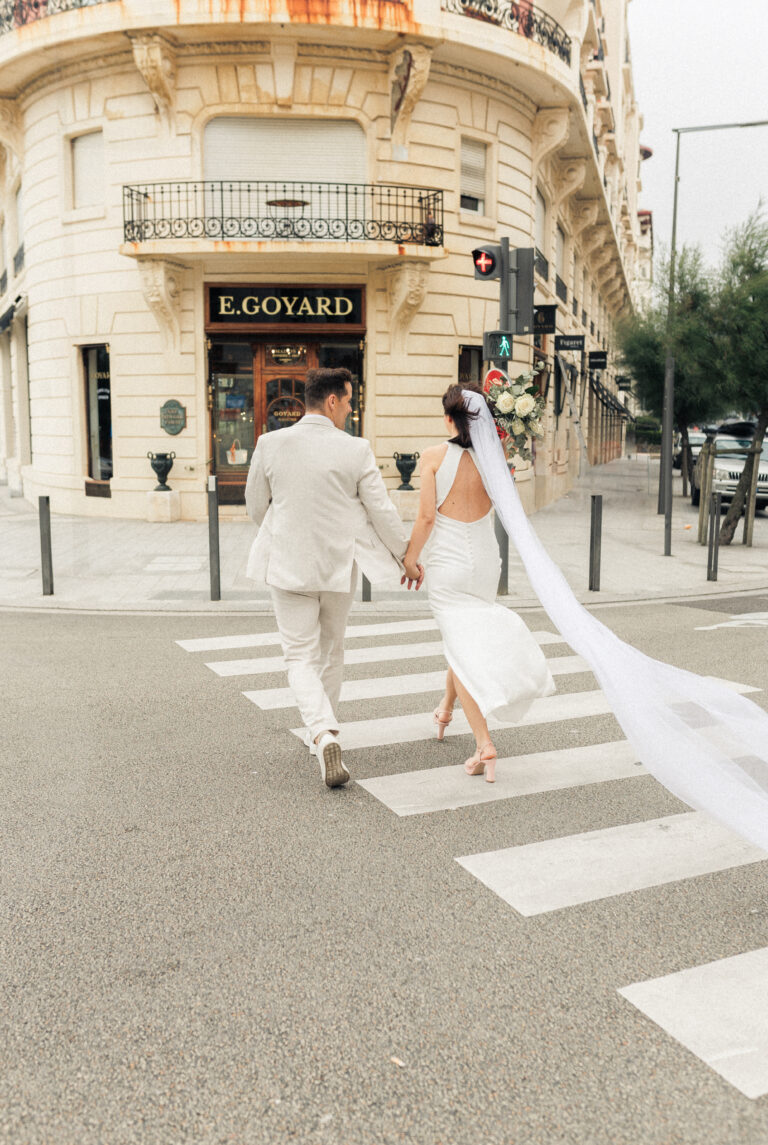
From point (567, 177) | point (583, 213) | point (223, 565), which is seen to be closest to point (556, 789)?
point (223, 565)

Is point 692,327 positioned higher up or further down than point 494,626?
higher up

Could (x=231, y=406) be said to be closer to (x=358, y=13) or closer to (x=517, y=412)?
(x=358, y=13)

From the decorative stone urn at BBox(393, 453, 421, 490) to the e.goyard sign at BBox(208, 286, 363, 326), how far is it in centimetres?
259

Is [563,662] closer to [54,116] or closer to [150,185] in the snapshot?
[150,185]

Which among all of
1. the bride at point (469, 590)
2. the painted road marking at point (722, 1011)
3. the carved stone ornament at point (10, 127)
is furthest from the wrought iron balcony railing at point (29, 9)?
the painted road marking at point (722, 1011)

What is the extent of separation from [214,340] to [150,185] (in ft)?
8.85

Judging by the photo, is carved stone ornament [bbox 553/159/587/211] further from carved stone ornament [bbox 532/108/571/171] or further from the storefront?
Answer: the storefront

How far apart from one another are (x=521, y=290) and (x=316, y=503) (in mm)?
6167

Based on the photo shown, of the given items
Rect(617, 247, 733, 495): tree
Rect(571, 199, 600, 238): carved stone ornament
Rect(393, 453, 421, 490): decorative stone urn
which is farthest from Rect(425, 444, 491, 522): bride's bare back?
Rect(571, 199, 600, 238): carved stone ornament

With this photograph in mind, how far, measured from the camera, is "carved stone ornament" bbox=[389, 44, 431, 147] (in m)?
16.7

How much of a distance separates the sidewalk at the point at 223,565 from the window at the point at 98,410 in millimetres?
1191

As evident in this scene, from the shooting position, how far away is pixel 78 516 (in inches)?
737

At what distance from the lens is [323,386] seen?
16.3 feet

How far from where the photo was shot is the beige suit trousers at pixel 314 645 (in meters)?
4.96
